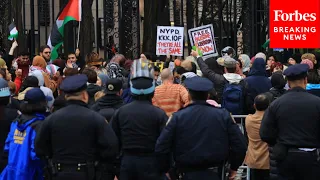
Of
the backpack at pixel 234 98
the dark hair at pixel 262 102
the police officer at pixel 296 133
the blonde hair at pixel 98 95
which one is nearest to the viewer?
the police officer at pixel 296 133

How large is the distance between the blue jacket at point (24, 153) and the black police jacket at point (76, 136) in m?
0.62

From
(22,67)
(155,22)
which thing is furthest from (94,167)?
(155,22)

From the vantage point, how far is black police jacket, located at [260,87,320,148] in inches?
344

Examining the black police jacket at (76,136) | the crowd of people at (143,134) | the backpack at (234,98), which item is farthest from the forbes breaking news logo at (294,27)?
the black police jacket at (76,136)

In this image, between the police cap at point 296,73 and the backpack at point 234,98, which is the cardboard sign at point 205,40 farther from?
the police cap at point 296,73

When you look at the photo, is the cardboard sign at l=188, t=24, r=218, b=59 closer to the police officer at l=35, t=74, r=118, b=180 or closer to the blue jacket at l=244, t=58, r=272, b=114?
the blue jacket at l=244, t=58, r=272, b=114

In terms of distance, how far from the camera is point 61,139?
8.16 metres

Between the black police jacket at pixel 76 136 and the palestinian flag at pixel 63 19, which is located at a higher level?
the palestinian flag at pixel 63 19

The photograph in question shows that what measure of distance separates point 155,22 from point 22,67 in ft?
21.4

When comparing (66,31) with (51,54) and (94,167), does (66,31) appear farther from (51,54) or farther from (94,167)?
(94,167)

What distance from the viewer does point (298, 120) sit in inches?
344

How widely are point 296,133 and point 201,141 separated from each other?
115 cm

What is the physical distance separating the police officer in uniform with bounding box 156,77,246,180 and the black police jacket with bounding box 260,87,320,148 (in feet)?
2.38

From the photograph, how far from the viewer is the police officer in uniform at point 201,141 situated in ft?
26.6
